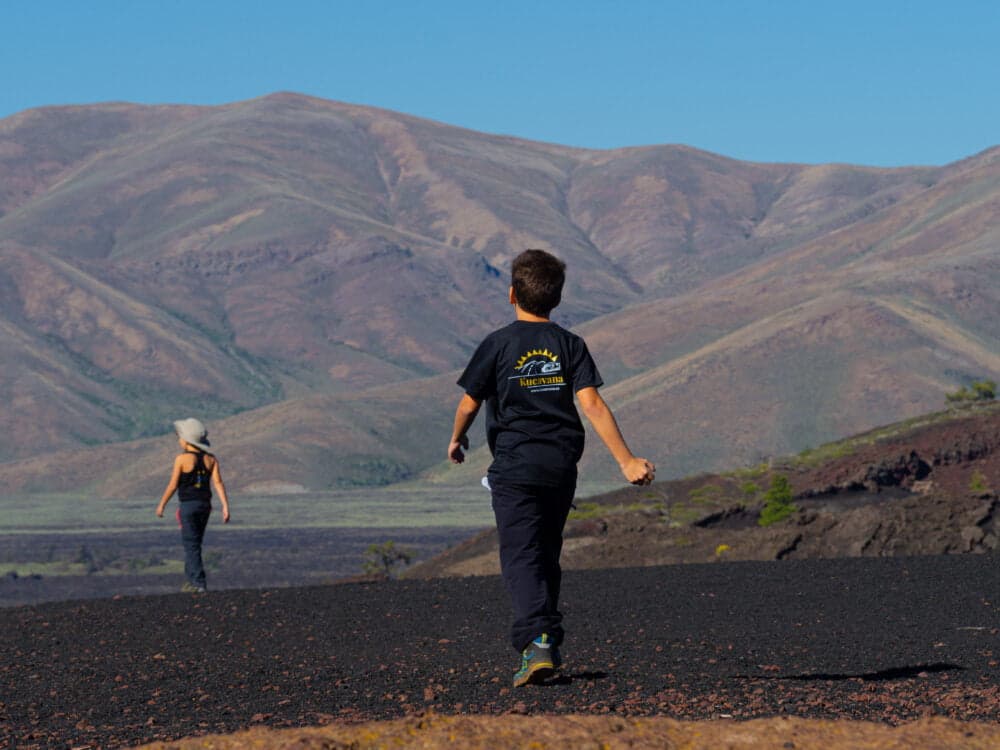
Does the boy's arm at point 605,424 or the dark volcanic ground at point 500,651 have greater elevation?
the boy's arm at point 605,424

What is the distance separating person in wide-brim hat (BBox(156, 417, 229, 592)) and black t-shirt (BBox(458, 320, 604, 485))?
646 centimetres

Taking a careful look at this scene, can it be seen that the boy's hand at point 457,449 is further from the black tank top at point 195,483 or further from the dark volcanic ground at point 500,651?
the black tank top at point 195,483

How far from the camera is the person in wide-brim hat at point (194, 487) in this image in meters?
13.0

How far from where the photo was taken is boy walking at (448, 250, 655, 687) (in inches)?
267

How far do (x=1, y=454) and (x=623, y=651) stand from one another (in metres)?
128

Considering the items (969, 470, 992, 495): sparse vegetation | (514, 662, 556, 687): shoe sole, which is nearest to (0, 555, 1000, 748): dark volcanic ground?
(514, 662, 556, 687): shoe sole

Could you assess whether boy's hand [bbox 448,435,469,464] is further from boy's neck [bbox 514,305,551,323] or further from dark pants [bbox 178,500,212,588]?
dark pants [bbox 178,500,212,588]

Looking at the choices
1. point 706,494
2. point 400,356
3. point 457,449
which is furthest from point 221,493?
point 400,356

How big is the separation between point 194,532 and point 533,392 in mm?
7170

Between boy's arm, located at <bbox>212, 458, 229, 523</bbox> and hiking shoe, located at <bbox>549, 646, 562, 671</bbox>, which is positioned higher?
boy's arm, located at <bbox>212, 458, 229, 523</bbox>

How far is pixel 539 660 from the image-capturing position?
684cm

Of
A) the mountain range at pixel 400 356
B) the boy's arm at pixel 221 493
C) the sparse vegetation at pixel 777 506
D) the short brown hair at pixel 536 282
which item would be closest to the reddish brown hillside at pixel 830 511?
the sparse vegetation at pixel 777 506

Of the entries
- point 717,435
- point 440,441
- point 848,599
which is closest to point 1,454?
point 440,441

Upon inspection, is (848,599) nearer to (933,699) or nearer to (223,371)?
(933,699)
